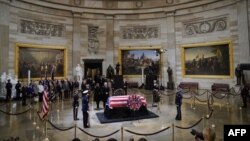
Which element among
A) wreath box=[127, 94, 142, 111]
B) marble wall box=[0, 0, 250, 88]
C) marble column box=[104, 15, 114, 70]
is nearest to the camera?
wreath box=[127, 94, 142, 111]

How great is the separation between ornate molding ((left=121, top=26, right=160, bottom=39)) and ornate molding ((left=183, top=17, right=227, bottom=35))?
441 centimetres

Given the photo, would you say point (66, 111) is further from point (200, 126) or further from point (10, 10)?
point (10, 10)

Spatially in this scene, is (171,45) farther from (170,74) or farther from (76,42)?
(76,42)

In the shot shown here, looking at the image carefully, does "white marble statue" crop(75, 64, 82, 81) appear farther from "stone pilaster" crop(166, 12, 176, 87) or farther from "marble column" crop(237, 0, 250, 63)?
"marble column" crop(237, 0, 250, 63)

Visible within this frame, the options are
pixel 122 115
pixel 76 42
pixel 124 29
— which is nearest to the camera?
pixel 122 115

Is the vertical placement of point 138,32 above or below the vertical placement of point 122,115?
above

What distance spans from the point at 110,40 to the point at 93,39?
223cm

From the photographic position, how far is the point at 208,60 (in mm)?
23688

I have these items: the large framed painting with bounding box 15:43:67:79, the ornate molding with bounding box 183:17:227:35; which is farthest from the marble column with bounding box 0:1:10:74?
the ornate molding with bounding box 183:17:227:35

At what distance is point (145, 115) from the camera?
12453mm

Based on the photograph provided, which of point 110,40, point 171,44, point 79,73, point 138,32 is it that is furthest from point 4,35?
point 171,44

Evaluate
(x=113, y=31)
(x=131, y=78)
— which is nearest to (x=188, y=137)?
(x=131, y=78)

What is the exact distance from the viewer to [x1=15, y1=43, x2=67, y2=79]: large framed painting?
70.0 feet

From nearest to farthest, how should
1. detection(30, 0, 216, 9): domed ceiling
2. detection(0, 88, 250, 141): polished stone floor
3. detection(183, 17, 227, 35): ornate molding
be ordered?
detection(0, 88, 250, 141): polished stone floor < detection(183, 17, 227, 35): ornate molding < detection(30, 0, 216, 9): domed ceiling
